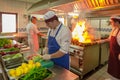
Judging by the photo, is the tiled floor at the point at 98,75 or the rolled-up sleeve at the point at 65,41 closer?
the rolled-up sleeve at the point at 65,41

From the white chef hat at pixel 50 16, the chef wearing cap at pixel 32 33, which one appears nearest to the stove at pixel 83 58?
the chef wearing cap at pixel 32 33

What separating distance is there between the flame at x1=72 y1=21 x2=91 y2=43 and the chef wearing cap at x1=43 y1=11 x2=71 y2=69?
1549 mm

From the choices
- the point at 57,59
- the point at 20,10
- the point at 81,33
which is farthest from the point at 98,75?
the point at 20,10

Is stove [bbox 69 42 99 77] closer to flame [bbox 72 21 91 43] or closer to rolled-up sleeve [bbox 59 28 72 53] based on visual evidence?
flame [bbox 72 21 91 43]

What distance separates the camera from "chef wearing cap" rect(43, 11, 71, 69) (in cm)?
163

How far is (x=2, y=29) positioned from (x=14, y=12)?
3.20ft

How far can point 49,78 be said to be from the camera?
111 cm

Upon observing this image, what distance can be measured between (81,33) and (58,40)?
175 centimetres

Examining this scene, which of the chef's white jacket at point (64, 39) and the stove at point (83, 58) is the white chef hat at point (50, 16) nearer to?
the chef's white jacket at point (64, 39)

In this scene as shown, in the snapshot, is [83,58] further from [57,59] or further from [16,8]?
[16,8]

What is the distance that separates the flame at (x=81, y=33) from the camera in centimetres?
331

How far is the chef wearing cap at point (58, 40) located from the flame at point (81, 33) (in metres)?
1.55

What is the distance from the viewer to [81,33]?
339 cm

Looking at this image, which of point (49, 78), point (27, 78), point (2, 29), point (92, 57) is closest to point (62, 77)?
point (49, 78)
